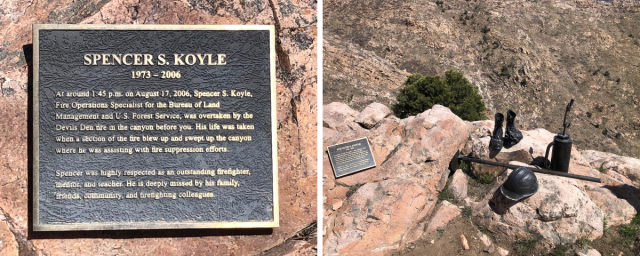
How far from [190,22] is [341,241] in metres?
Result: 4.00

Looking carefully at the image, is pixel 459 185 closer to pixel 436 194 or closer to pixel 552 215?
pixel 436 194

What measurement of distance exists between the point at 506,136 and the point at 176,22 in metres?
6.51

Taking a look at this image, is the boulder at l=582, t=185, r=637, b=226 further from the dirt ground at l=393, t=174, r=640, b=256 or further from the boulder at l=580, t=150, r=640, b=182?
the boulder at l=580, t=150, r=640, b=182

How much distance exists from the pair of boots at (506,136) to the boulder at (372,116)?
2278 millimetres

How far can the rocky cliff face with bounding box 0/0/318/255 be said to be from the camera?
3605mm

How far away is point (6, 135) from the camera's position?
360 cm

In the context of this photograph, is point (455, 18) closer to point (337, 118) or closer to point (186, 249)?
point (337, 118)

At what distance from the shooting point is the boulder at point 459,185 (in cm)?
686

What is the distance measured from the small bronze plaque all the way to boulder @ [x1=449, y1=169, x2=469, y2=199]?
1.50 m

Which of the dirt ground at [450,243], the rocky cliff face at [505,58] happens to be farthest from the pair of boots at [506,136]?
A: the rocky cliff face at [505,58]

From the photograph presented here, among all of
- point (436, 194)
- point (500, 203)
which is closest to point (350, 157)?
point (436, 194)

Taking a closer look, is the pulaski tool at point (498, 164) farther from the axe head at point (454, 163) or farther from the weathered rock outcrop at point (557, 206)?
the weathered rock outcrop at point (557, 206)

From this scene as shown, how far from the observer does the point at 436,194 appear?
683cm

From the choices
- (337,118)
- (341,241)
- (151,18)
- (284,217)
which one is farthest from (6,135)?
(337,118)
